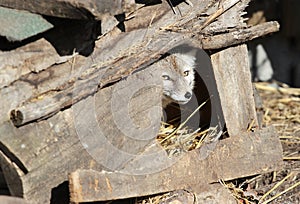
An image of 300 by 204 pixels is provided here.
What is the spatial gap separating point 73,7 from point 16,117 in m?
0.48

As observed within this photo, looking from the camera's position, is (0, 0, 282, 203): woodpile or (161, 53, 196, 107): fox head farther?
(161, 53, 196, 107): fox head

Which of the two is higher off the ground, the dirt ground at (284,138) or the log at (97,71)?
the log at (97,71)

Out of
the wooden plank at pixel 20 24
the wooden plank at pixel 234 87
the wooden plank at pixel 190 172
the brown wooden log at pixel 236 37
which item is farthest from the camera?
the wooden plank at pixel 234 87

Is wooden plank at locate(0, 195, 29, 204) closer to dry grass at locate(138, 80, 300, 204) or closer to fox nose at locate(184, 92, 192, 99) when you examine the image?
dry grass at locate(138, 80, 300, 204)

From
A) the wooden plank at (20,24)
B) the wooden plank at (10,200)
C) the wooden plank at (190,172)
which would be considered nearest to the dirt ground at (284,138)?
the wooden plank at (190,172)

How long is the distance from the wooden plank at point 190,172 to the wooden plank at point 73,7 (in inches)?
25.2

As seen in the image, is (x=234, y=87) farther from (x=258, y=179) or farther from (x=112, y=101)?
(x=112, y=101)

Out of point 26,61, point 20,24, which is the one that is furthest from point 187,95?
point 20,24

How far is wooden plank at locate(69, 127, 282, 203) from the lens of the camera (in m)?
2.64

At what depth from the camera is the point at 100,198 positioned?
8.78 feet

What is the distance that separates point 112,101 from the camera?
2803 mm

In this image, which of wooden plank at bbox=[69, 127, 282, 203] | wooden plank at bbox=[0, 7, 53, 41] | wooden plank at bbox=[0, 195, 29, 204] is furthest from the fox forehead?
wooden plank at bbox=[0, 195, 29, 204]

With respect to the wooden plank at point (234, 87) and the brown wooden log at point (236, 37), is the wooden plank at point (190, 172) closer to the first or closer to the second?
the wooden plank at point (234, 87)

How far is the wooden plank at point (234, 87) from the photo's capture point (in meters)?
3.27
